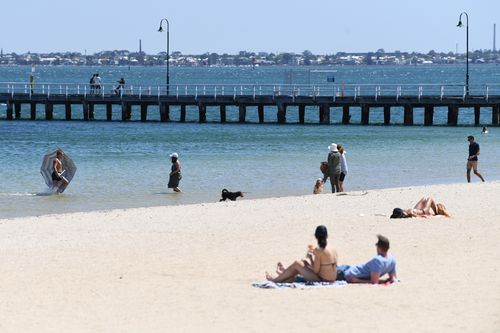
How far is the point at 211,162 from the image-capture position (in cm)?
3925

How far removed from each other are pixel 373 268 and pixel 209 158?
2694 centimetres

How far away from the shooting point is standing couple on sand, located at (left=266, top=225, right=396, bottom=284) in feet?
46.2

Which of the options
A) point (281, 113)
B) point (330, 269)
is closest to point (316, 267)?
point (330, 269)

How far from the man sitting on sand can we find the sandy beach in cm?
20

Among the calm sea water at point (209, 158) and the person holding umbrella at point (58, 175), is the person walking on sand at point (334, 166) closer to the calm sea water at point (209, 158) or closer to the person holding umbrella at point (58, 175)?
the calm sea water at point (209, 158)

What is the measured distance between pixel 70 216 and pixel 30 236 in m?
2.81

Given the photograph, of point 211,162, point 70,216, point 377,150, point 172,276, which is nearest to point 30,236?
point 70,216

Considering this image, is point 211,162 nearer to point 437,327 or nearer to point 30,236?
point 30,236

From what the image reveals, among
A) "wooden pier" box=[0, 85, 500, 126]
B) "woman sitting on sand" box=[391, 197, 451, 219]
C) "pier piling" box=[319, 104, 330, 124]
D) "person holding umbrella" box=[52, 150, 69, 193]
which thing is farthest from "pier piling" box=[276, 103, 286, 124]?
"woman sitting on sand" box=[391, 197, 451, 219]

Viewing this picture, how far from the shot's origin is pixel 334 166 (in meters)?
25.1

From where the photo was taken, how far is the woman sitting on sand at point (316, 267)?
14.1 m

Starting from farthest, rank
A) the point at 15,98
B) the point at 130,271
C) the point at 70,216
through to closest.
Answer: the point at 15,98 → the point at 70,216 → the point at 130,271

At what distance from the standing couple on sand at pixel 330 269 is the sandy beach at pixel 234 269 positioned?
0.23m

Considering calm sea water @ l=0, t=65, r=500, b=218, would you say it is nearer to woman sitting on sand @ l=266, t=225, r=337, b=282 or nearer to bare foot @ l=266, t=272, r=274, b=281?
bare foot @ l=266, t=272, r=274, b=281
